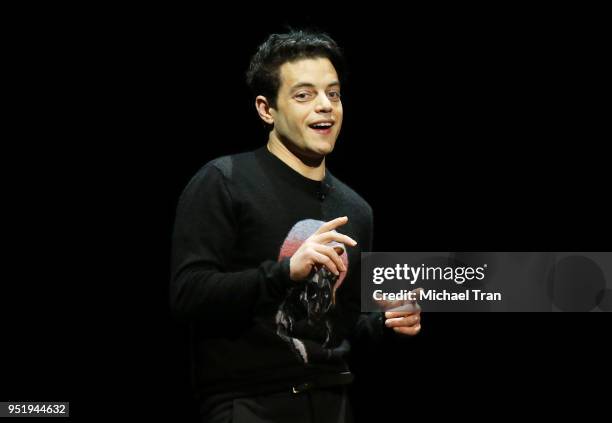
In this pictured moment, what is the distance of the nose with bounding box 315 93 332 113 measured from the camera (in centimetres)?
206

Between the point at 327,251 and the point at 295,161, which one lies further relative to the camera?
the point at 295,161

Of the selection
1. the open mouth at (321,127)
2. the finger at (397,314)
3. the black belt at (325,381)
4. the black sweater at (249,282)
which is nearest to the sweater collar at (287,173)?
the black sweater at (249,282)

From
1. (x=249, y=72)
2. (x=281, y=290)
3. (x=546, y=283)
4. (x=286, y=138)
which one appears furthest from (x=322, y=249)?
Result: (x=546, y=283)

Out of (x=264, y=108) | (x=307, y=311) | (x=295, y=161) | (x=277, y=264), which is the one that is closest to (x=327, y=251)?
(x=277, y=264)

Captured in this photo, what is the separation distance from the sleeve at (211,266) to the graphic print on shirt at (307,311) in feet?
0.39

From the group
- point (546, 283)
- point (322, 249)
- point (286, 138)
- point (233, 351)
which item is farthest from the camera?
point (546, 283)

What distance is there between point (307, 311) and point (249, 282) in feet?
0.72

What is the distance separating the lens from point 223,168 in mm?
2018

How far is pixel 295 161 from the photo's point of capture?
2.11m

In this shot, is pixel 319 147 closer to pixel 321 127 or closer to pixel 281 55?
pixel 321 127

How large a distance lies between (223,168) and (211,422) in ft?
1.84

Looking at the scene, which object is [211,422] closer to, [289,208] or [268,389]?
[268,389]

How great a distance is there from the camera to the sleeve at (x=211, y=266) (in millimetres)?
1851

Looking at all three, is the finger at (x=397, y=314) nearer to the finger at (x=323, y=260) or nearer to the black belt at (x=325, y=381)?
the black belt at (x=325, y=381)
